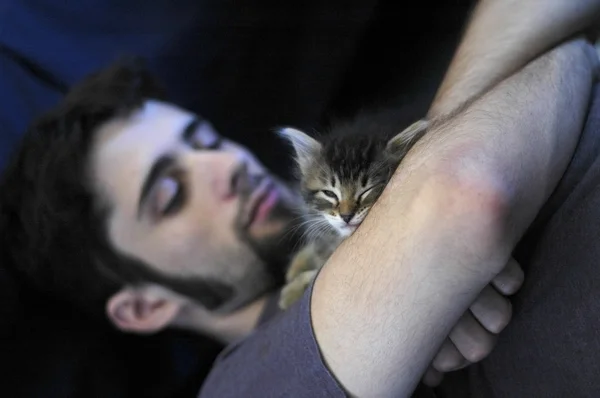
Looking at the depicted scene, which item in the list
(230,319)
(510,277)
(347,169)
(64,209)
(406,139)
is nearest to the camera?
(510,277)

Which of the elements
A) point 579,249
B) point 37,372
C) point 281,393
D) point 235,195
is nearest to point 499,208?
point 579,249

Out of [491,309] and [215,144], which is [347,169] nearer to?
[491,309]

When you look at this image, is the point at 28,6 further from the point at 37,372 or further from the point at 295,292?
the point at 295,292

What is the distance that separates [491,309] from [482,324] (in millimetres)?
28

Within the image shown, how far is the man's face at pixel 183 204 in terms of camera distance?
1.20 m

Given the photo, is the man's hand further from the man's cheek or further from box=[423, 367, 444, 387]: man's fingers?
the man's cheek

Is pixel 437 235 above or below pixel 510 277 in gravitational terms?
above

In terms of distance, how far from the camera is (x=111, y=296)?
128 centimetres

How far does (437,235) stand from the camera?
22.3 inches

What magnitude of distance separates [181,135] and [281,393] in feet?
2.38

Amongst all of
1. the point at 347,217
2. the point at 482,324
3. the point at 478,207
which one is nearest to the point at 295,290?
the point at 347,217

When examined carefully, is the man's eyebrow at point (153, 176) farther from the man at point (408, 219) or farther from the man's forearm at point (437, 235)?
the man's forearm at point (437, 235)

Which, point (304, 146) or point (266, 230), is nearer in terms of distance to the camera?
point (304, 146)

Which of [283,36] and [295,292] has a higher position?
[283,36]
